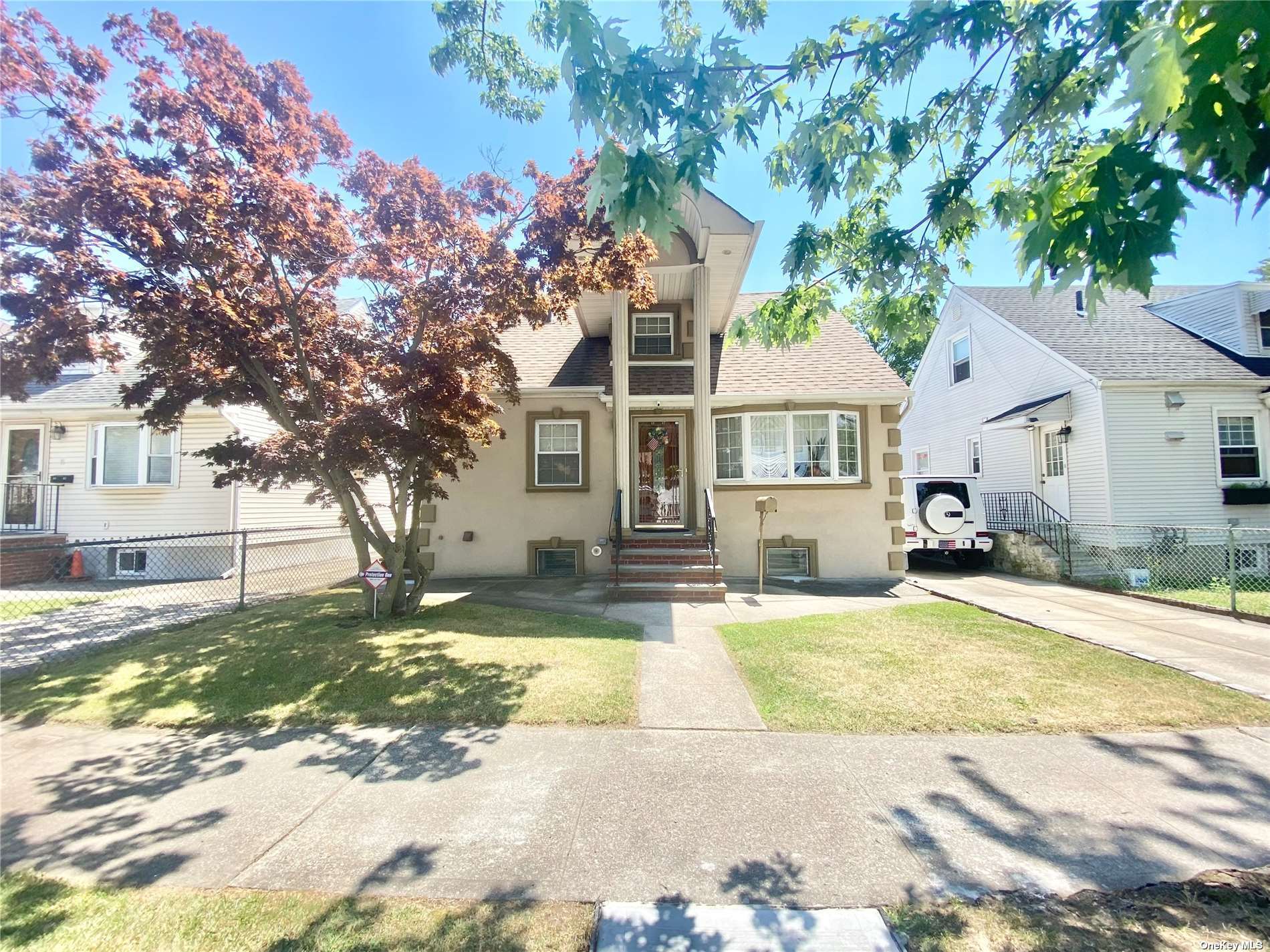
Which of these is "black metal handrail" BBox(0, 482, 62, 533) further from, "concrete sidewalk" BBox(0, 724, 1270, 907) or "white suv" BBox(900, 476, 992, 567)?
"white suv" BBox(900, 476, 992, 567)

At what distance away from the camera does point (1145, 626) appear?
733 centimetres

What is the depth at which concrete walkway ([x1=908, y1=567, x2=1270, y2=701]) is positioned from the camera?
5.55 meters

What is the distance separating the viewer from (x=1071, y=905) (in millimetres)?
2395

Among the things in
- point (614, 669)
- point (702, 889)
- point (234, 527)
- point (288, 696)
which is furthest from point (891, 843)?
point (234, 527)

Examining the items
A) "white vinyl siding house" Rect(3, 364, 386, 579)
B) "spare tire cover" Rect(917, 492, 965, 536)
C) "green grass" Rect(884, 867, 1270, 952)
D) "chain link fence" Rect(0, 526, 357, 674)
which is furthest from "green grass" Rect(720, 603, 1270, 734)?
"white vinyl siding house" Rect(3, 364, 386, 579)

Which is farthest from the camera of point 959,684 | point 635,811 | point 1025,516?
point 1025,516

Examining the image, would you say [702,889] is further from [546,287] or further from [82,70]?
[82,70]

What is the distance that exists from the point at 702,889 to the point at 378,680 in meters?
3.88

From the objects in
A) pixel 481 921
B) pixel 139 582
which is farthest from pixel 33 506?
pixel 481 921

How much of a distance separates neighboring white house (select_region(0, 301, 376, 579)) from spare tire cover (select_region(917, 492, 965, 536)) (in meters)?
13.6

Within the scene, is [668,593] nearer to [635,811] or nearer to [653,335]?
[635,811]

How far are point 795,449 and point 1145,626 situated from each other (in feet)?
19.9

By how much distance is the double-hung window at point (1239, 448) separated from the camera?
12.6m

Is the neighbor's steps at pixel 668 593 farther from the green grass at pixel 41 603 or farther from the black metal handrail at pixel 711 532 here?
the green grass at pixel 41 603
